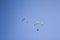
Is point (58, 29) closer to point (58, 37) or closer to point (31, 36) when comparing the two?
point (58, 37)

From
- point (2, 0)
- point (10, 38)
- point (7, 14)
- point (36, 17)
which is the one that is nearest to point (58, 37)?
point (36, 17)

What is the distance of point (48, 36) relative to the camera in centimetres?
140

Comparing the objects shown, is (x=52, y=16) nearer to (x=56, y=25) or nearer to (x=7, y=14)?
(x=56, y=25)

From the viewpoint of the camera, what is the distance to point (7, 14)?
56.3 inches

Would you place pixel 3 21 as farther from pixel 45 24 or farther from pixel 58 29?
pixel 58 29

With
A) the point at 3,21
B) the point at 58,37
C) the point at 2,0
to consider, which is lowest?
the point at 58,37

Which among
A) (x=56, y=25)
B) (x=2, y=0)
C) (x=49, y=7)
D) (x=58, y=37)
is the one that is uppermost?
(x=2, y=0)

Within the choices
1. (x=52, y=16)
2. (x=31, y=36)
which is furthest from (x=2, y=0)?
(x=52, y=16)

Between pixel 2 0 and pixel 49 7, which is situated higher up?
pixel 2 0

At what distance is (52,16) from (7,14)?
77 centimetres

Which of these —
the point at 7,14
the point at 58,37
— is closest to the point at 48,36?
the point at 58,37

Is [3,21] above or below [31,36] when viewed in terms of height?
above

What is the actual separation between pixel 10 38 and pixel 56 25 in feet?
2.66

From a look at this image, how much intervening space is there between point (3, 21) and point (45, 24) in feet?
2.35
